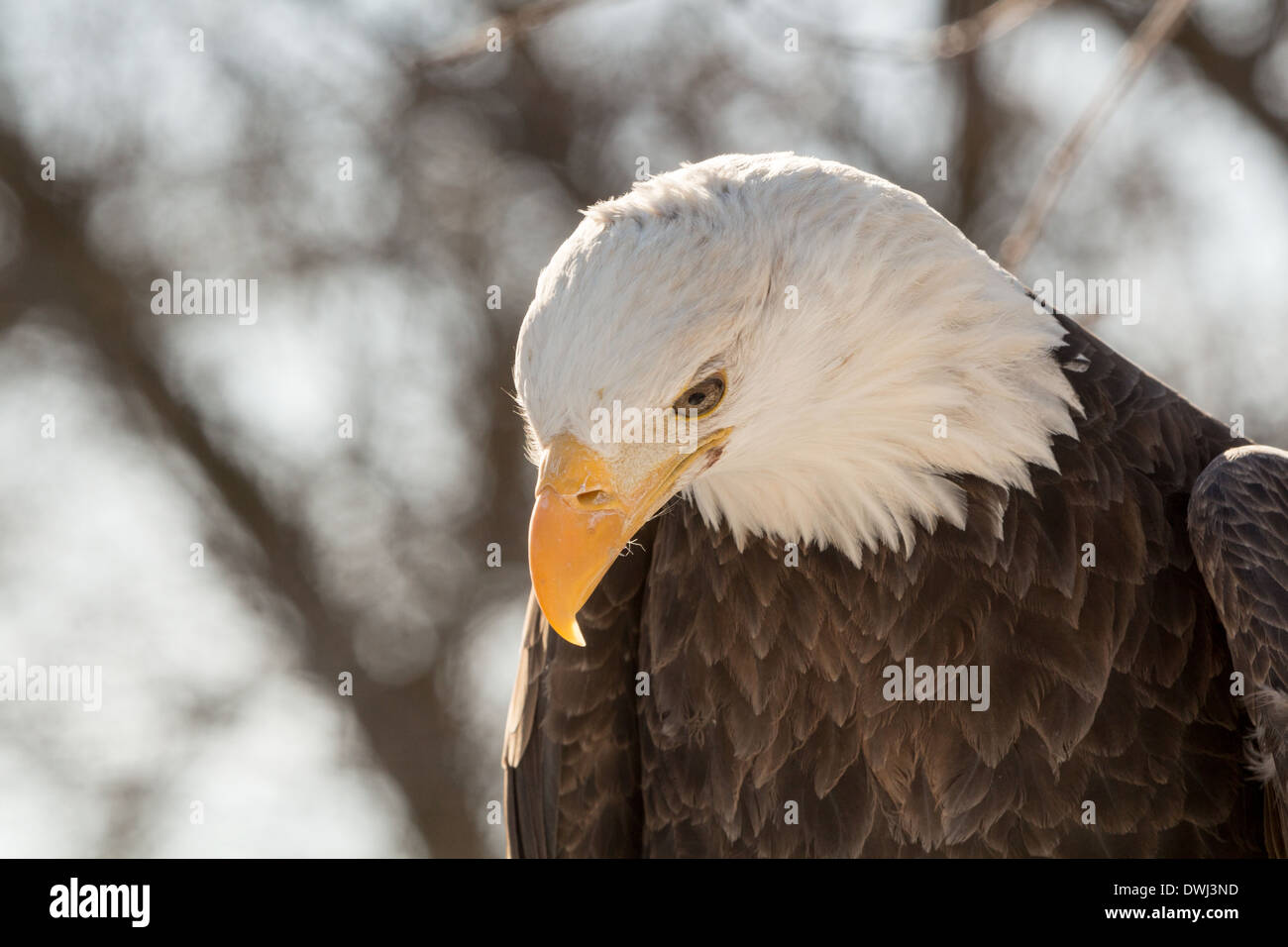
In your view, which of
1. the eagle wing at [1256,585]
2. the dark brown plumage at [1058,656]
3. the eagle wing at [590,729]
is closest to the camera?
the eagle wing at [1256,585]

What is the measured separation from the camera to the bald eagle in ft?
7.32

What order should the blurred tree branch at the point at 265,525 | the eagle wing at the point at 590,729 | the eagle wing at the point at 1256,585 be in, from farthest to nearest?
1. the blurred tree branch at the point at 265,525
2. the eagle wing at the point at 590,729
3. the eagle wing at the point at 1256,585

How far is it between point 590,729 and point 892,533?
3.08 ft

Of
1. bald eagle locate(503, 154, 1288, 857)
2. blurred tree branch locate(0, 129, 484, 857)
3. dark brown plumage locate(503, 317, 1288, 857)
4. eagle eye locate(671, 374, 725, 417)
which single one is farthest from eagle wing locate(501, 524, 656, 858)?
blurred tree branch locate(0, 129, 484, 857)

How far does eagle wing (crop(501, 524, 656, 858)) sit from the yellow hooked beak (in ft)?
2.85

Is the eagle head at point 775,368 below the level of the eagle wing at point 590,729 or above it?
above

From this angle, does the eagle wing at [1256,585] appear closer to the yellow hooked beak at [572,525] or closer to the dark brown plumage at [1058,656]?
the dark brown plumage at [1058,656]

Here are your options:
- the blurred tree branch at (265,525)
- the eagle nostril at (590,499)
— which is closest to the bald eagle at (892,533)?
the eagle nostril at (590,499)

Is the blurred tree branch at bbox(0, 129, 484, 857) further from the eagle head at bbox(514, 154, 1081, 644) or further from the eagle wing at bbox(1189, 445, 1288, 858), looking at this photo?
the eagle wing at bbox(1189, 445, 1288, 858)

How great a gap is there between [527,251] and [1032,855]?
574cm

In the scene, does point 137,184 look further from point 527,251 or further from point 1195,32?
point 1195,32

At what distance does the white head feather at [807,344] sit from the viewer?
2.17 meters

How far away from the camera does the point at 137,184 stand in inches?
291

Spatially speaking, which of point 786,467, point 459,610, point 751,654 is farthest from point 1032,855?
point 459,610
